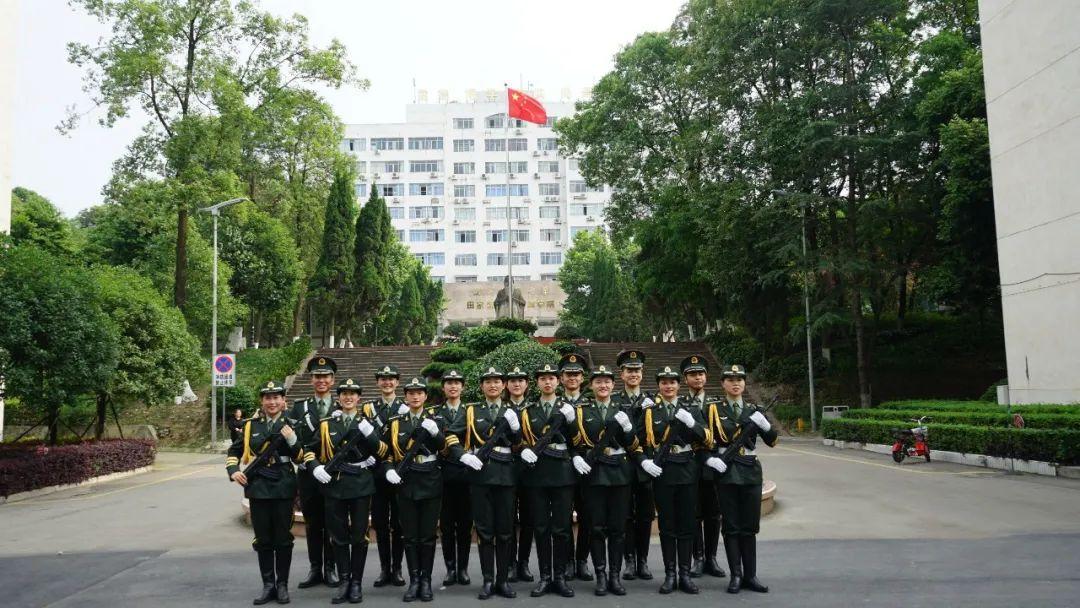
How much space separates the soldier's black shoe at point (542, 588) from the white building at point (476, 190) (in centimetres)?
7160

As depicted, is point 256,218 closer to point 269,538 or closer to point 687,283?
point 687,283

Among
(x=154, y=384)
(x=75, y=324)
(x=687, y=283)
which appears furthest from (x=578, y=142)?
(x=75, y=324)

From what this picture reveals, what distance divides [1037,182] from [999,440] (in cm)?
786

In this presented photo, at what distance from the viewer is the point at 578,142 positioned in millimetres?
38688

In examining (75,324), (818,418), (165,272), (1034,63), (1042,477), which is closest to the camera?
(1042,477)

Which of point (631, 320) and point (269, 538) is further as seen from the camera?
point (631, 320)

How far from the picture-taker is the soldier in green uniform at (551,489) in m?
6.94

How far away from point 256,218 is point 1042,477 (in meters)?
31.6

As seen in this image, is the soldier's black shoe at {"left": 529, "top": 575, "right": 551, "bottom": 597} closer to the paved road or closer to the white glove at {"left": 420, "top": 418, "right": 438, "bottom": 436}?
the paved road

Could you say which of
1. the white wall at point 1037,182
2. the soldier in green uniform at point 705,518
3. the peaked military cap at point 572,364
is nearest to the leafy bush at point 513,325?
the white wall at point 1037,182

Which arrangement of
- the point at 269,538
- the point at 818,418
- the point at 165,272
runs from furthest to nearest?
1. the point at 165,272
2. the point at 818,418
3. the point at 269,538

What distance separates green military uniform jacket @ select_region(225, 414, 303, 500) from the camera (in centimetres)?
690

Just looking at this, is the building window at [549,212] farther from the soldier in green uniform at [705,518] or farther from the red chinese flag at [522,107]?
the soldier in green uniform at [705,518]

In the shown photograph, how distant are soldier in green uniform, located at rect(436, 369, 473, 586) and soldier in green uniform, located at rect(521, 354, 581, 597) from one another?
63 centimetres
